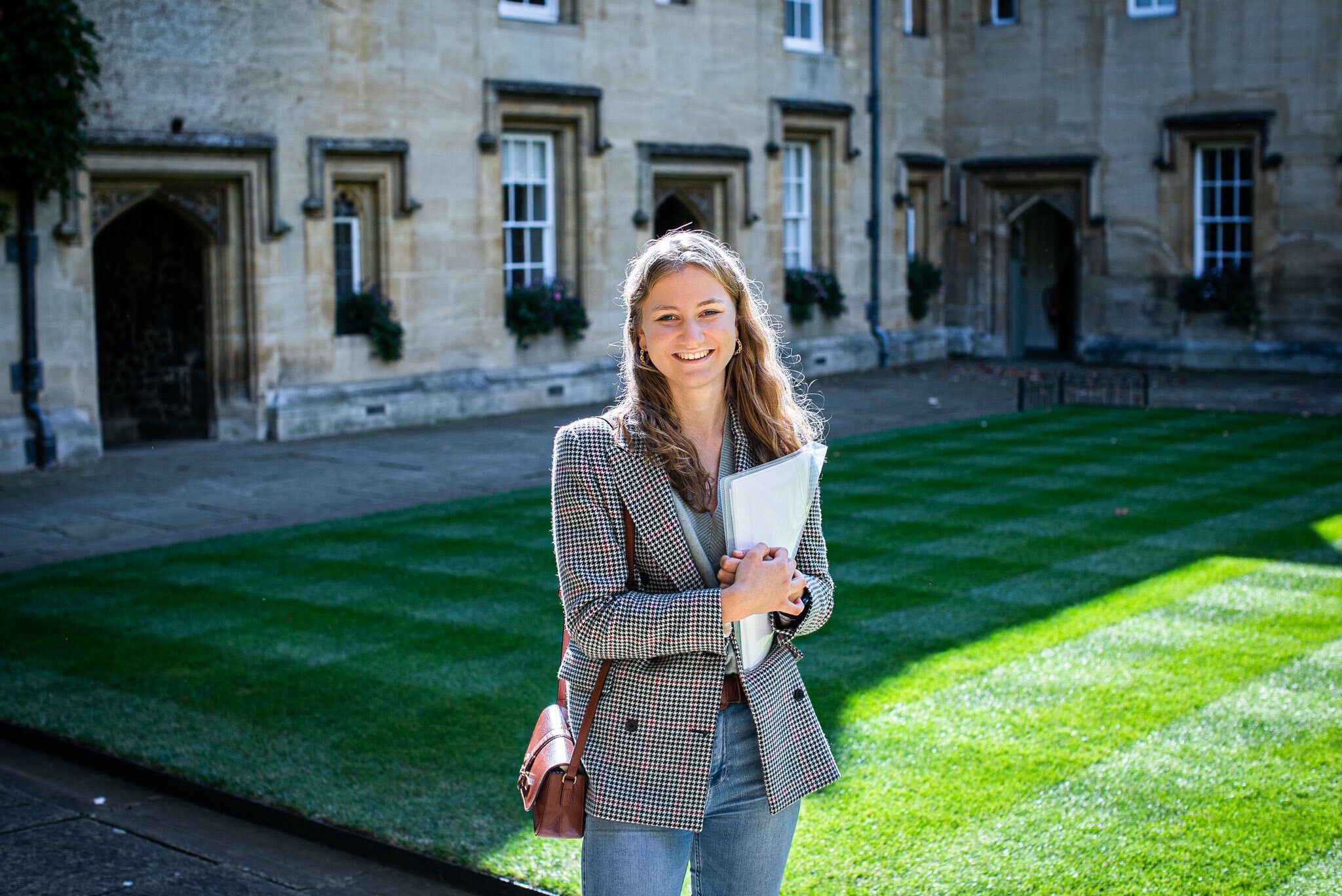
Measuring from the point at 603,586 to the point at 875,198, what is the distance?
22061 mm

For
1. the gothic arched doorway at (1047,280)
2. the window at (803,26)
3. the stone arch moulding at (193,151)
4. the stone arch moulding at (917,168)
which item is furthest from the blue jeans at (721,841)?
the gothic arched doorway at (1047,280)

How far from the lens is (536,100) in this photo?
18922 mm

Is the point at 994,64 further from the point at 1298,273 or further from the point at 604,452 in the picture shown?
the point at 604,452

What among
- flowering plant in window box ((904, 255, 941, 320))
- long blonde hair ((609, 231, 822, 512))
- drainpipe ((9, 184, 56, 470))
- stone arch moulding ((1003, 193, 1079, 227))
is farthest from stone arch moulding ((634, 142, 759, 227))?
long blonde hair ((609, 231, 822, 512))

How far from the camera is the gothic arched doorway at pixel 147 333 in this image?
55.2 feet

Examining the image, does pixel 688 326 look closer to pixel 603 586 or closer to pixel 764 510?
pixel 764 510

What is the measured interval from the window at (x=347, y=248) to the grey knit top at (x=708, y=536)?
15.0 m

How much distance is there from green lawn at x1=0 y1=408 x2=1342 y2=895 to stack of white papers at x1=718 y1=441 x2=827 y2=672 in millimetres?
1904

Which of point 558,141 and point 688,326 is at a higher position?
point 558,141

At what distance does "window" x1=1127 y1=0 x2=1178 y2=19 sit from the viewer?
23.8 metres

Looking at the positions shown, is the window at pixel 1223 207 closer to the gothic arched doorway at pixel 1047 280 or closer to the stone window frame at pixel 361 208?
the gothic arched doorway at pixel 1047 280

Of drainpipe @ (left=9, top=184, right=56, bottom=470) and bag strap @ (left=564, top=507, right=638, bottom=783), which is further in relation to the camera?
drainpipe @ (left=9, top=184, right=56, bottom=470)

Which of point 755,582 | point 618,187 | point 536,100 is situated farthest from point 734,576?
point 618,187

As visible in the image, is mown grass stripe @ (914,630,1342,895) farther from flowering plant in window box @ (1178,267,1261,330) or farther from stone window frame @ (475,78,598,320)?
flowering plant in window box @ (1178,267,1261,330)
